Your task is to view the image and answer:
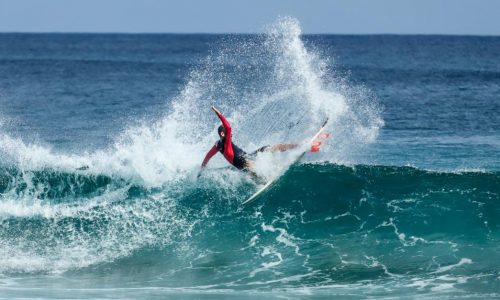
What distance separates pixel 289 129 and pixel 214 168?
398 centimetres

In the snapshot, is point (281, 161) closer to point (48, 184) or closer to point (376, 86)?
point (48, 184)

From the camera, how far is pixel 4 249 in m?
16.0

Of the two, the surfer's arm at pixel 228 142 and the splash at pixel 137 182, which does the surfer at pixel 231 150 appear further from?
the splash at pixel 137 182

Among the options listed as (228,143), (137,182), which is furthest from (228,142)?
(137,182)

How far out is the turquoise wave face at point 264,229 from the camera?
1480cm

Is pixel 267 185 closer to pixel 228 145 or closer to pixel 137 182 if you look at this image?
pixel 228 145

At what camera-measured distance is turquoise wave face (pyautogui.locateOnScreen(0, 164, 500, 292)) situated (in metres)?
14.8

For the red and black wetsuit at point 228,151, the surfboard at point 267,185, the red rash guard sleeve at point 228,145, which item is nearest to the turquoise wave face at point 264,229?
the surfboard at point 267,185

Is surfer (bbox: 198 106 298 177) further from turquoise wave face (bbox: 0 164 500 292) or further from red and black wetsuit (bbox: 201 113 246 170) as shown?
turquoise wave face (bbox: 0 164 500 292)

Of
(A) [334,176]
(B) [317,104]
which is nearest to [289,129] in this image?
(B) [317,104]

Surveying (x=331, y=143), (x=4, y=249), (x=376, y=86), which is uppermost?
(x=376, y=86)

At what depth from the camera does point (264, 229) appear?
1692 centimetres

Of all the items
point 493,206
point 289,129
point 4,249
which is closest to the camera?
point 4,249

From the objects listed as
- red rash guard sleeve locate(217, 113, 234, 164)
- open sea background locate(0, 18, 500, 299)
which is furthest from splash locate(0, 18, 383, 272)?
red rash guard sleeve locate(217, 113, 234, 164)
